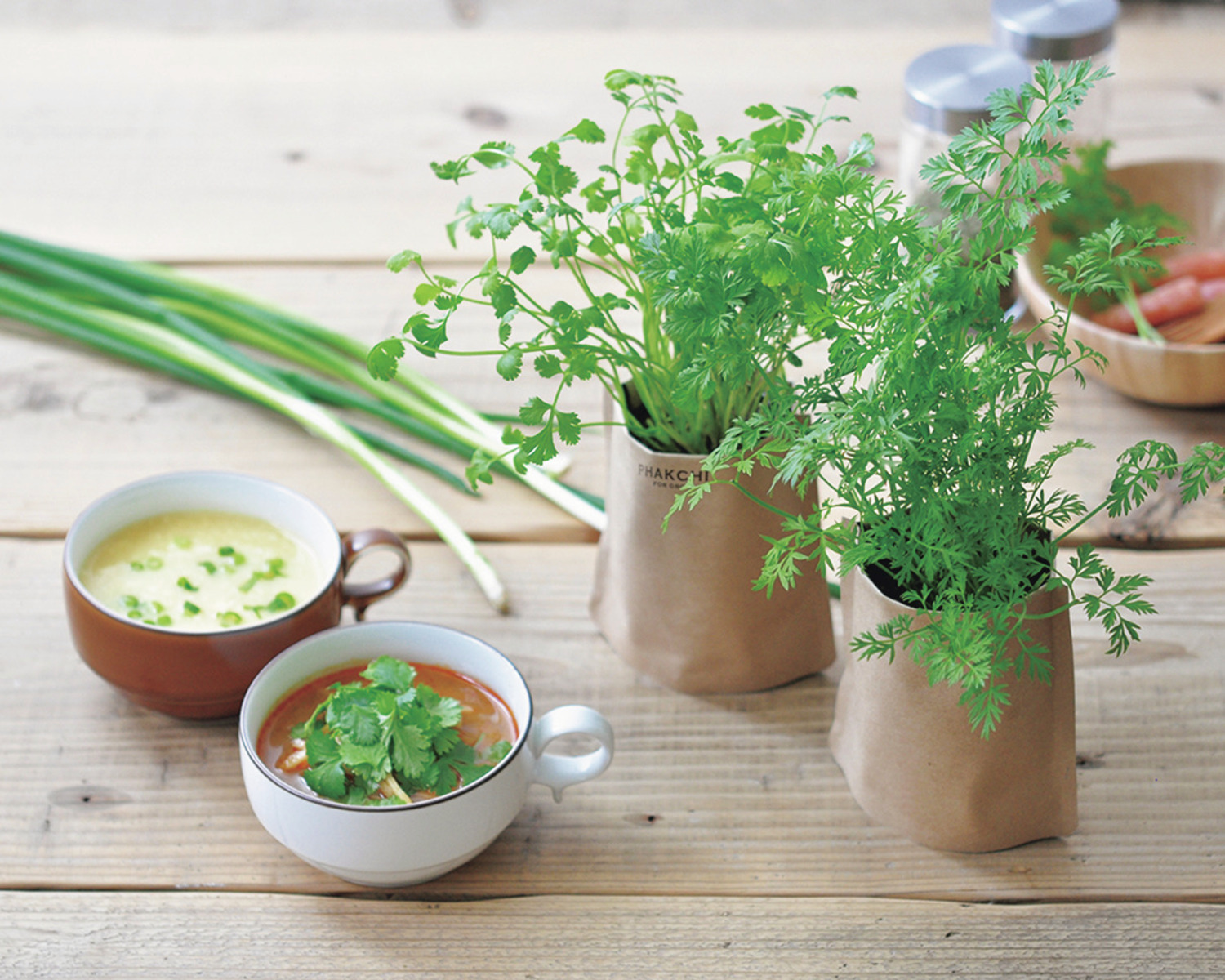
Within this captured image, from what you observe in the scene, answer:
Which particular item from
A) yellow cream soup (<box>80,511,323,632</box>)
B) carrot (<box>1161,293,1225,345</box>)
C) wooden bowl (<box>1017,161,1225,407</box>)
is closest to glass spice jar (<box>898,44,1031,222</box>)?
wooden bowl (<box>1017,161,1225,407</box>)

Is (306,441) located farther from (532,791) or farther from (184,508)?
(532,791)

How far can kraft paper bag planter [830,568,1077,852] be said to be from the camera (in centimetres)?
78

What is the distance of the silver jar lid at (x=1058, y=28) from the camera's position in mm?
1230

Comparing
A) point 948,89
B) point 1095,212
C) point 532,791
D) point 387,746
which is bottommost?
point 532,791

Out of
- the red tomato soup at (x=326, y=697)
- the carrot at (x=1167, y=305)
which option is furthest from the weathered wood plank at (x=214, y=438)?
the carrot at (x=1167, y=305)

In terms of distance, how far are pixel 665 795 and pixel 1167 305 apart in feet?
2.10

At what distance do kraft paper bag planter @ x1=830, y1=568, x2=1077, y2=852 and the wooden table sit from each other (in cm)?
2

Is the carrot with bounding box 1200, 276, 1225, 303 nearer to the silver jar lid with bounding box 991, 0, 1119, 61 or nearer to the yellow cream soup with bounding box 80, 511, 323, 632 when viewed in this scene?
the silver jar lid with bounding box 991, 0, 1119, 61

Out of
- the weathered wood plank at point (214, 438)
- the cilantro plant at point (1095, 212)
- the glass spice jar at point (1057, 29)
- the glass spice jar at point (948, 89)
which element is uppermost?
the glass spice jar at point (1057, 29)

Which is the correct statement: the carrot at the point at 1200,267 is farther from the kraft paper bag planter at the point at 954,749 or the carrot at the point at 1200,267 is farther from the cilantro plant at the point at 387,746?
the cilantro plant at the point at 387,746

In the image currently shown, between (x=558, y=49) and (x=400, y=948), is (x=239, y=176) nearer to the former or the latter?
(x=558, y=49)

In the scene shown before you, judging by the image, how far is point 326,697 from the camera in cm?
85

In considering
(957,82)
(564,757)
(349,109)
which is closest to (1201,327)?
(957,82)

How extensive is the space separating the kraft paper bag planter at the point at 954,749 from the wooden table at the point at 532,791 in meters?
0.02
